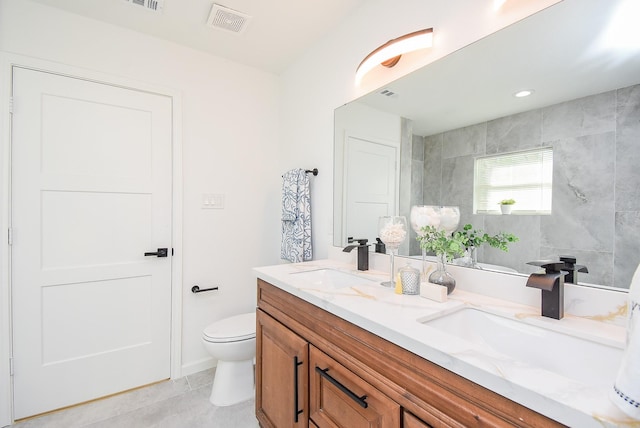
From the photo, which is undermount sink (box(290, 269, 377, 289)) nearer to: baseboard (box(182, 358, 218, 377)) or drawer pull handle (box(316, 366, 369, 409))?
drawer pull handle (box(316, 366, 369, 409))

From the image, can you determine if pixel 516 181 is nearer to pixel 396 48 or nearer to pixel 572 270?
pixel 572 270

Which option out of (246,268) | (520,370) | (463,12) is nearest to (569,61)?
(463,12)

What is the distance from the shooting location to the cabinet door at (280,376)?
3.73ft

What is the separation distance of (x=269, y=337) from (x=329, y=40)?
6.19ft

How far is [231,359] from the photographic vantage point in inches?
73.1

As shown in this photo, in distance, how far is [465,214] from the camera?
47.2 inches

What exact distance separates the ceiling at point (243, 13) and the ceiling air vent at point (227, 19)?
0.02 metres

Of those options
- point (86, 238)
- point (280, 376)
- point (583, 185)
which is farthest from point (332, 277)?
point (86, 238)

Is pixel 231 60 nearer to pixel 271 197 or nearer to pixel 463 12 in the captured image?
pixel 271 197

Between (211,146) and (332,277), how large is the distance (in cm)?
146

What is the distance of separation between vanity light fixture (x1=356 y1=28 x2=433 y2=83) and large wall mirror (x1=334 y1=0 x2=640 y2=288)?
0.35 ft

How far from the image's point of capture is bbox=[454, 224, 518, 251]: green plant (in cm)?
108

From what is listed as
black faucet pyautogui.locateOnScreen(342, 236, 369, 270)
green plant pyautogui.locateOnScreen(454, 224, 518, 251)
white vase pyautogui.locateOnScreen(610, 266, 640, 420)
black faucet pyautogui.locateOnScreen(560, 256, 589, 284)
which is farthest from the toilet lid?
white vase pyautogui.locateOnScreen(610, 266, 640, 420)

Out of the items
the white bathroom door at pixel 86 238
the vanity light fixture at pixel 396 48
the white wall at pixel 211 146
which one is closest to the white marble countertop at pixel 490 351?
the vanity light fixture at pixel 396 48
